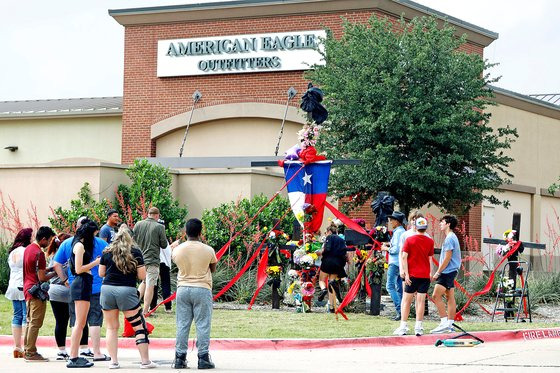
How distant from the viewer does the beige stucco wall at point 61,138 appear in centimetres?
3781

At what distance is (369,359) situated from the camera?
14.6m

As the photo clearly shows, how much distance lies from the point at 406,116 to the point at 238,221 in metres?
5.02

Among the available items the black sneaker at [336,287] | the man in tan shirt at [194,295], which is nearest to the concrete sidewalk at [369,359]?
the man in tan shirt at [194,295]

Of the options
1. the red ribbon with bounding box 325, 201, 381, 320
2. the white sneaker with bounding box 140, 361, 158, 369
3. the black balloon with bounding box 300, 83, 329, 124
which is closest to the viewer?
the white sneaker with bounding box 140, 361, 158, 369

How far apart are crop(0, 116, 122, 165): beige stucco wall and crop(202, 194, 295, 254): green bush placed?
11.3 meters

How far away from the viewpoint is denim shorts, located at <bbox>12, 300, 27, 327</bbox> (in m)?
15.2

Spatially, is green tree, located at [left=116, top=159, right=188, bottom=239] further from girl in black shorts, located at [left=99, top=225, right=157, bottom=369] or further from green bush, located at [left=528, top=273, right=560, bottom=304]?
girl in black shorts, located at [left=99, top=225, right=157, bottom=369]

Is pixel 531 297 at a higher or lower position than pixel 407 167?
lower

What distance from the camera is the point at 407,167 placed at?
26969 mm

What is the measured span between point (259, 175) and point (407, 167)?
425 centimetres

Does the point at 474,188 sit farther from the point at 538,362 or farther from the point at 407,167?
the point at 538,362

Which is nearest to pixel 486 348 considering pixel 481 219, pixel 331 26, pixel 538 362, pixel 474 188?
pixel 538 362

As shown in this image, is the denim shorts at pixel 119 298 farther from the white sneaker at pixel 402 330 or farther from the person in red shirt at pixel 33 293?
the white sneaker at pixel 402 330

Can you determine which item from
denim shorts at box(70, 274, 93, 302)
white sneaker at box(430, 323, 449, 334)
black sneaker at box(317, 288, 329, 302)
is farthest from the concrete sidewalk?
black sneaker at box(317, 288, 329, 302)
